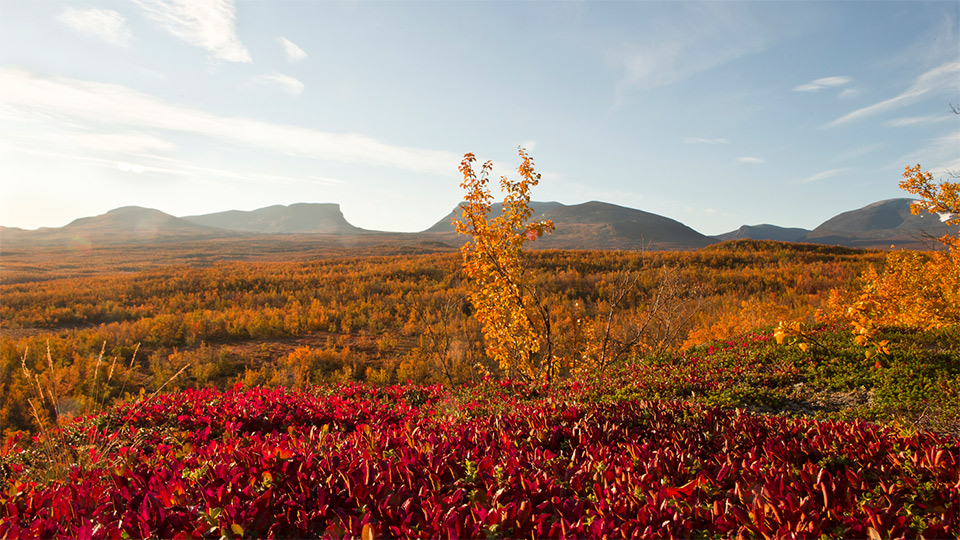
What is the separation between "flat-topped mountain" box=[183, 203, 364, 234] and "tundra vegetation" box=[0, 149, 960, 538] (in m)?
147

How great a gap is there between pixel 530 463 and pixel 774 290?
72.2 feet

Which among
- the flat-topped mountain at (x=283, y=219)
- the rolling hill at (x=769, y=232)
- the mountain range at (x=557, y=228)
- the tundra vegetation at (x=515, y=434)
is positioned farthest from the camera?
the flat-topped mountain at (x=283, y=219)

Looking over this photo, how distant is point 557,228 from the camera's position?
8369 cm

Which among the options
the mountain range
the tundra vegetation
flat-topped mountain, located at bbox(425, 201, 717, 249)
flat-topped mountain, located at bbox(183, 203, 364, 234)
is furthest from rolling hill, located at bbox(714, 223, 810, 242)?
the tundra vegetation

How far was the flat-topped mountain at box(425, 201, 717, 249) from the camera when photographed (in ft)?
270

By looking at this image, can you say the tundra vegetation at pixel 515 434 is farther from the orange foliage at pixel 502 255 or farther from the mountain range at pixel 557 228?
the mountain range at pixel 557 228

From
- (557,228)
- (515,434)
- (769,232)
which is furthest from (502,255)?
(769,232)

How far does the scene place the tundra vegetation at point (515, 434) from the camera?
84.1 inches

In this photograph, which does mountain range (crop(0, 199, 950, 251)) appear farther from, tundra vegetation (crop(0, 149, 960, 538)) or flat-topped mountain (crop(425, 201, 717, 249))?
tundra vegetation (crop(0, 149, 960, 538))

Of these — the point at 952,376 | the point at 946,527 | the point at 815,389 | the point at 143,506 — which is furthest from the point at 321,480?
the point at 952,376

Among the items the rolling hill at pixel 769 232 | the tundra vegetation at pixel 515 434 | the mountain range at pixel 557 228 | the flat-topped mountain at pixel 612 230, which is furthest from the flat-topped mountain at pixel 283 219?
the tundra vegetation at pixel 515 434

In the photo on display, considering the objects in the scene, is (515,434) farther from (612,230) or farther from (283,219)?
(283,219)

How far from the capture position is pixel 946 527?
1845 millimetres

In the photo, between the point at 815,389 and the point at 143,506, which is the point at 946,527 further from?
the point at 815,389
